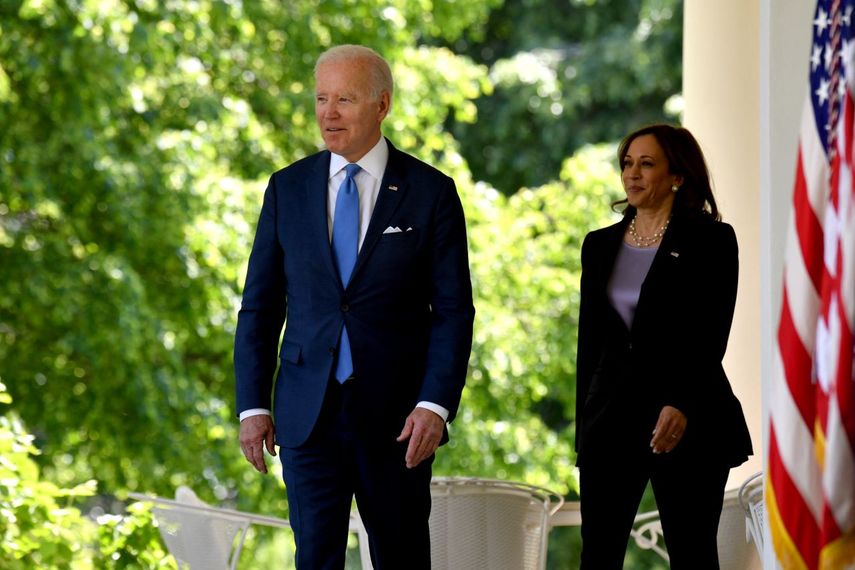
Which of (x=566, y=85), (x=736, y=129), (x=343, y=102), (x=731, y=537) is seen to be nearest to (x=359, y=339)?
(x=343, y=102)

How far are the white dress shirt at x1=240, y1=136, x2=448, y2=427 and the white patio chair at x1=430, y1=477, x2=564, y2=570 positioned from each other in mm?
1336

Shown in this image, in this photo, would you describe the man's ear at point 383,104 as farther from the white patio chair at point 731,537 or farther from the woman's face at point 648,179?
the white patio chair at point 731,537

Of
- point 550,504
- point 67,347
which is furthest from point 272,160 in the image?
point 550,504

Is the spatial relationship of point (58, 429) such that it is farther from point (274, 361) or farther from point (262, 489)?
point (274, 361)

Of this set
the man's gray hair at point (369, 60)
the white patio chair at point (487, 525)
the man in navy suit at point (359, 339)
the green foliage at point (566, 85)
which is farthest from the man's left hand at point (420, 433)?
the green foliage at point (566, 85)

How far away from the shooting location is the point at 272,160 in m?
10.5

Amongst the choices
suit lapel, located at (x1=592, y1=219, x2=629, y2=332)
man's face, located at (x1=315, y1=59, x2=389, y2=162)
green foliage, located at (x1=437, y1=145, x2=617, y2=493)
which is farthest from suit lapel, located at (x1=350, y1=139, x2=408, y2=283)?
green foliage, located at (x1=437, y1=145, x2=617, y2=493)

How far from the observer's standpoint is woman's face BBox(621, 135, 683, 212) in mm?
4547

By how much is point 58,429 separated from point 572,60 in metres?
7.46

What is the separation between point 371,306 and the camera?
13.4 ft

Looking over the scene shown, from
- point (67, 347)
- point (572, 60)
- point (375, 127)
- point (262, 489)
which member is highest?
point (572, 60)

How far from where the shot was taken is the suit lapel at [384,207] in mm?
4098

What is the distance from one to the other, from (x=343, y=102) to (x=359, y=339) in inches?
22.7

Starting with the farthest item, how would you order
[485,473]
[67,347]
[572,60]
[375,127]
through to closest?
[572,60]
[485,473]
[67,347]
[375,127]
